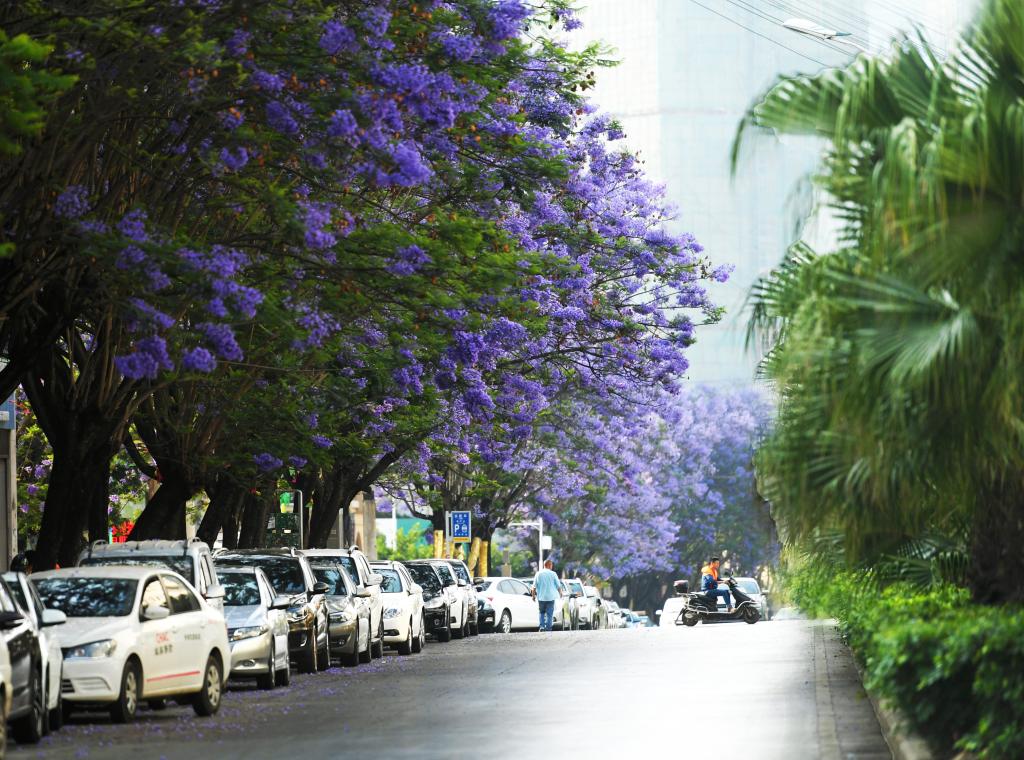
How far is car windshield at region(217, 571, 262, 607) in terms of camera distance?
23906 mm

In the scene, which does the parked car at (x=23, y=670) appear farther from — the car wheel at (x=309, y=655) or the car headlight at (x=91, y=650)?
the car wheel at (x=309, y=655)

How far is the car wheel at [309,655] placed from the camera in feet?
88.3

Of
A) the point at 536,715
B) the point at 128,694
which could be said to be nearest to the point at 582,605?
the point at 536,715

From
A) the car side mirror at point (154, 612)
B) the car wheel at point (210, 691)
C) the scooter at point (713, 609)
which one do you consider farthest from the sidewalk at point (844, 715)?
the scooter at point (713, 609)

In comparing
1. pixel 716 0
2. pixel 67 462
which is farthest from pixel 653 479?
pixel 716 0

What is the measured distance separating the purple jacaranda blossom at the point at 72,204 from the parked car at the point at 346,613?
12.2 metres

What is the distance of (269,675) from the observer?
76.8 feet

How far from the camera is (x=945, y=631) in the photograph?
476 inches

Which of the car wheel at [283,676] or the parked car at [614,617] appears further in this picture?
the parked car at [614,617]

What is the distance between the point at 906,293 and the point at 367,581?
66.5 feet

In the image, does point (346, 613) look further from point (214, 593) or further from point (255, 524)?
point (255, 524)

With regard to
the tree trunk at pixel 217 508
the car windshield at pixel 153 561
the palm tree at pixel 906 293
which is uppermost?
the palm tree at pixel 906 293

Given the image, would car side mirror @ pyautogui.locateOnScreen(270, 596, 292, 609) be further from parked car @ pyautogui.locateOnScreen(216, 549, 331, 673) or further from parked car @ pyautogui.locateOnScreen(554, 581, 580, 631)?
parked car @ pyautogui.locateOnScreen(554, 581, 580, 631)

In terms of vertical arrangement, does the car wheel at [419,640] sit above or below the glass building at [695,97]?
below
